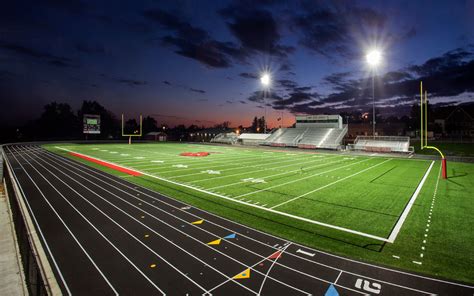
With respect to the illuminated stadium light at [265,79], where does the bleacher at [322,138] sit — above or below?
below

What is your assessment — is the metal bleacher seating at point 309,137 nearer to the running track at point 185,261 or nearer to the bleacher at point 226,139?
the bleacher at point 226,139

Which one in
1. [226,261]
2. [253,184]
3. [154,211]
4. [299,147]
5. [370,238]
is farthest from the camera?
[299,147]

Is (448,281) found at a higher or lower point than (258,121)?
lower

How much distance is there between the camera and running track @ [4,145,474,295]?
206 inches

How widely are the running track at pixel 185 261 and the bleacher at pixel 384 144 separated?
37.4m

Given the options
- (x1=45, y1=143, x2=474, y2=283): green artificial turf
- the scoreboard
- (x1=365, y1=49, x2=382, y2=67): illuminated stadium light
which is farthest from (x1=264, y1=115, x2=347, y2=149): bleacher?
the scoreboard

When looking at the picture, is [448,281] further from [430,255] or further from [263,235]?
[263,235]

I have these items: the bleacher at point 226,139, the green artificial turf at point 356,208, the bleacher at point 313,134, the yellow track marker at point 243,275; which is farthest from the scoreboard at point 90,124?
the yellow track marker at point 243,275

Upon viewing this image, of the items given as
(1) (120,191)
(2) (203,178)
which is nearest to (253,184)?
(2) (203,178)

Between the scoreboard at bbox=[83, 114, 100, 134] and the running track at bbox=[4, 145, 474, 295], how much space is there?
2349 inches

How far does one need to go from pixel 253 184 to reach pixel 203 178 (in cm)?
371

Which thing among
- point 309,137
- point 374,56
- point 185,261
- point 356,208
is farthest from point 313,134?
point 185,261

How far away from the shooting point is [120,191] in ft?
43.7

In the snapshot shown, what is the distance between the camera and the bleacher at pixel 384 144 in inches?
1490
